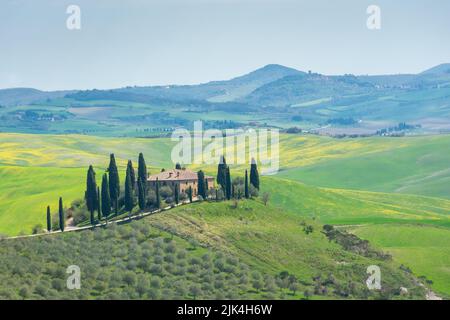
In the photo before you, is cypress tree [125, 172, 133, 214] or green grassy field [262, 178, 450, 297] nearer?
cypress tree [125, 172, 133, 214]

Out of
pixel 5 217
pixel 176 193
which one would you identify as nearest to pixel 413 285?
pixel 176 193

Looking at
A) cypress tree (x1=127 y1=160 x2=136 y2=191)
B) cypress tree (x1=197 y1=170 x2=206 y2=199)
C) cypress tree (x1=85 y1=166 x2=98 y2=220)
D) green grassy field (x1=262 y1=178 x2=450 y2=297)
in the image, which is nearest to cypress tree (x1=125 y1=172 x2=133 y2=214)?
cypress tree (x1=127 y1=160 x2=136 y2=191)

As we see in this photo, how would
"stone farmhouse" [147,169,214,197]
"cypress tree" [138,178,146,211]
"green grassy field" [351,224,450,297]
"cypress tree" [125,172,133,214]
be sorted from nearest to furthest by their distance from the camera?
"cypress tree" [138,178,146,211] → "cypress tree" [125,172,133,214] → "green grassy field" [351,224,450,297] → "stone farmhouse" [147,169,214,197]

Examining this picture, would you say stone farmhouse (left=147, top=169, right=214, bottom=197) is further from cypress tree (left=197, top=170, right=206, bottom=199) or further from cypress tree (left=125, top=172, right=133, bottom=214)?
cypress tree (left=125, top=172, right=133, bottom=214)

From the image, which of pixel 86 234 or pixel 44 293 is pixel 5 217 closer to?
pixel 86 234

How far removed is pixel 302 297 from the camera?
100062 mm

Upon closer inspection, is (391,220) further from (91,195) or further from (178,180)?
(91,195)

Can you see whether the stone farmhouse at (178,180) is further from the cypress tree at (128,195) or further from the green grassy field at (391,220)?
the green grassy field at (391,220)

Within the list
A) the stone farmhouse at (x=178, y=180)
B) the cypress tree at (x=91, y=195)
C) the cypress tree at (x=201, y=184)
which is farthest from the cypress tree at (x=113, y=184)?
the cypress tree at (x=201, y=184)

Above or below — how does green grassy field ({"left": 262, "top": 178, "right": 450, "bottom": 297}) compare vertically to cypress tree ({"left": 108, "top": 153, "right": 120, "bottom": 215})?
below

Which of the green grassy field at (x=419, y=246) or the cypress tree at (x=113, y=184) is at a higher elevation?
the cypress tree at (x=113, y=184)

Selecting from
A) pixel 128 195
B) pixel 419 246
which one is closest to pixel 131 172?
pixel 128 195

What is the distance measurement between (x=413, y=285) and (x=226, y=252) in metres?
21.4

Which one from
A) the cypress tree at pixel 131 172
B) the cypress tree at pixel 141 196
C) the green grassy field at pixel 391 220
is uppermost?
the cypress tree at pixel 131 172
